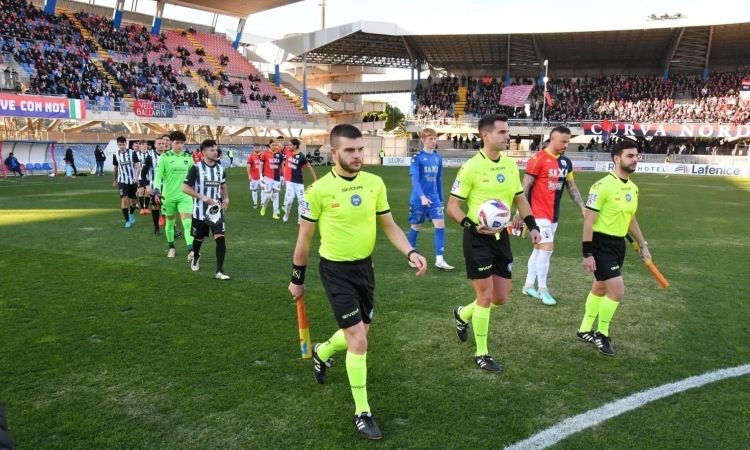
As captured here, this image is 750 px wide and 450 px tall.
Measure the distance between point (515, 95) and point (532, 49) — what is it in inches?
223

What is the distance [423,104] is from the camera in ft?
174

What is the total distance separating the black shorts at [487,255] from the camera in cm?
497

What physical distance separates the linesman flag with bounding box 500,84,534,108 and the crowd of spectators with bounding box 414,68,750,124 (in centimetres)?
163

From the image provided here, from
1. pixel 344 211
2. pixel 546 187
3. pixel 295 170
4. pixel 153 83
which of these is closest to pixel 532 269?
A: pixel 546 187

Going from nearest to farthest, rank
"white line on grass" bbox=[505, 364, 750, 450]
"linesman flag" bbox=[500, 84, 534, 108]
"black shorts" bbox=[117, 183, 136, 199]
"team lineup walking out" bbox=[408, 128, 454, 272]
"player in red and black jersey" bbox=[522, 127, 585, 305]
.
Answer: "white line on grass" bbox=[505, 364, 750, 450] < "player in red and black jersey" bbox=[522, 127, 585, 305] < "team lineup walking out" bbox=[408, 128, 454, 272] < "black shorts" bbox=[117, 183, 136, 199] < "linesman flag" bbox=[500, 84, 534, 108]

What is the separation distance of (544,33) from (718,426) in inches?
1778

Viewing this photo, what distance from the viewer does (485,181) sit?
5223 mm

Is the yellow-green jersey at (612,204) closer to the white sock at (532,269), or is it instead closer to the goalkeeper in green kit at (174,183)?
the white sock at (532,269)

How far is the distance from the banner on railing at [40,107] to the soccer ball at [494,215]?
28856 millimetres

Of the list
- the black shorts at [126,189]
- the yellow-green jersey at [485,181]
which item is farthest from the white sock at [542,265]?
the black shorts at [126,189]

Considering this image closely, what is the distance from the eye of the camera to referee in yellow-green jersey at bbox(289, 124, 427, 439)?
3949 millimetres

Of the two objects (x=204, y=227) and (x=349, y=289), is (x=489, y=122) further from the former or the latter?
(x=204, y=227)

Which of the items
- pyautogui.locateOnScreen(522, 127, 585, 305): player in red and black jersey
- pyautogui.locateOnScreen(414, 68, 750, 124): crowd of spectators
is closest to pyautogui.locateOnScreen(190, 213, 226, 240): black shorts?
pyautogui.locateOnScreen(522, 127, 585, 305): player in red and black jersey

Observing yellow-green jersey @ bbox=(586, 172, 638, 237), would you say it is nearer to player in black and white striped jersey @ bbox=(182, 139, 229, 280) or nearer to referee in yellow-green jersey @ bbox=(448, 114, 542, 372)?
referee in yellow-green jersey @ bbox=(448, 114, 542, 372)
